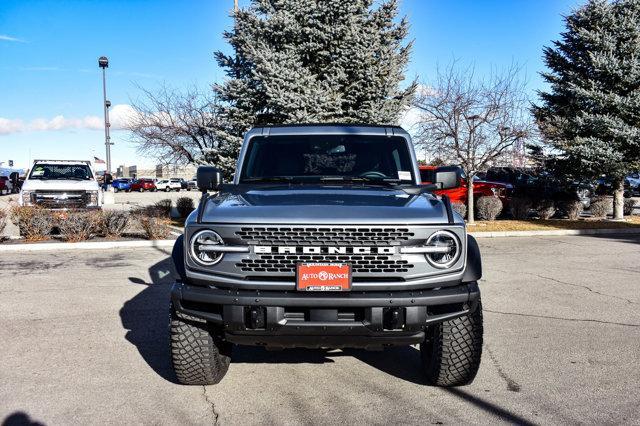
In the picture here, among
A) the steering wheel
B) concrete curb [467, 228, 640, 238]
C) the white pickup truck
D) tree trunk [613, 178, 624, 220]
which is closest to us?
the steering wheel

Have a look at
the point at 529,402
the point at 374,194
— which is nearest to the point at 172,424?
the point at 374,194

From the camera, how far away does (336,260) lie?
3738 mm

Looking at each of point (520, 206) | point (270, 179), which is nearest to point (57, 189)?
point (270, 179)

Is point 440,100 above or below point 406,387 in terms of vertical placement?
above

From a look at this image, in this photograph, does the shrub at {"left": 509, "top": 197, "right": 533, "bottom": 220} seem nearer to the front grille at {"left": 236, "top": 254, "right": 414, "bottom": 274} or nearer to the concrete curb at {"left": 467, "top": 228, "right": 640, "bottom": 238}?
the concrete curb at {"left": 467, "top": 228, "right": 640, "bottom": 238}

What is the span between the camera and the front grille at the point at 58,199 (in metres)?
14.6

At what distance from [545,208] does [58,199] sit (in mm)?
15041

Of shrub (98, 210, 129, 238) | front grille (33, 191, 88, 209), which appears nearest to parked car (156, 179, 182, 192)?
front grille (33, 191, 88, 209)

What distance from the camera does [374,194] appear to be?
14.4 ft

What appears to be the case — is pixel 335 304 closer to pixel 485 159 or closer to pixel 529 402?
pixel 529 402

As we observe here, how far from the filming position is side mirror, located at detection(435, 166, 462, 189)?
4961mm

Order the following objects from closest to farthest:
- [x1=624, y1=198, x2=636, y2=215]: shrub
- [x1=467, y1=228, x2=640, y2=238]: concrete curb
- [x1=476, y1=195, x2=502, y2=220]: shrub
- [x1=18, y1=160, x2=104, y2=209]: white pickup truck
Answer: [x1=18, y1=160, x2=104, y2=209]: white pickup truck < [x1=467, y1=228, x2=640, y2=238]: concrete curb < [x1=476, y1=195, x2=502, y2=220]: shrub < [x1=624, y1=198, x2=636, y2=215]: shrub

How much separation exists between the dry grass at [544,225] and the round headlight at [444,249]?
12.8 metres

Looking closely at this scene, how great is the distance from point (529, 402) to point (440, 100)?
1438cm
